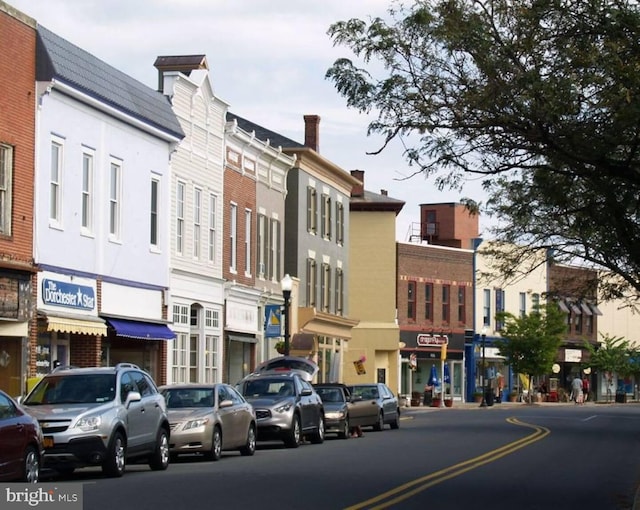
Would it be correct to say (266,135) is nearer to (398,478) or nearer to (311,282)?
(311,282)

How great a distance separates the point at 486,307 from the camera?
85.4 m

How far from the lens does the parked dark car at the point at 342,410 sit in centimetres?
3591

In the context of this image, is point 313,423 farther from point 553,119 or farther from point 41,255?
point 553,119

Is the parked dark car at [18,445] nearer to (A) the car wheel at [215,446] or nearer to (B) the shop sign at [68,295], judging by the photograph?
(A) the car wheel at [215,446]

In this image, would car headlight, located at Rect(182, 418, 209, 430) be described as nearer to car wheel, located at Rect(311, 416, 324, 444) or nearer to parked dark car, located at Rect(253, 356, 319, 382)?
car wheel, located at Rect(311, 416, 324, 444)

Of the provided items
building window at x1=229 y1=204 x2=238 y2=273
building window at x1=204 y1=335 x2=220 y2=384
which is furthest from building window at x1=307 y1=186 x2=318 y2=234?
building window at x1=204 y1=335 x2=220 y2=384

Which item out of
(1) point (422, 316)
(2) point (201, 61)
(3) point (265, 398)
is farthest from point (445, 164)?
(1) point (422, 316)

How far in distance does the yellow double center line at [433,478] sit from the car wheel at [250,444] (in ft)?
14.6

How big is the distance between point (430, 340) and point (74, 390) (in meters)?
57.9

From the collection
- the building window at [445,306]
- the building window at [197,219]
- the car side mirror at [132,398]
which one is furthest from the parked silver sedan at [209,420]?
the building window at [445,306]

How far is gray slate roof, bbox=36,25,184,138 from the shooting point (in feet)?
103

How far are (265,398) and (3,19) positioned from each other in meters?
10.2

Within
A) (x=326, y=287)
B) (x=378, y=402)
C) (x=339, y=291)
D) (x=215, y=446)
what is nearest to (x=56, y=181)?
(x=215, y=446)

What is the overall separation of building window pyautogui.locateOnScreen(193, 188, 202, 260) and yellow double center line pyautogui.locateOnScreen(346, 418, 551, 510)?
12.7 m
